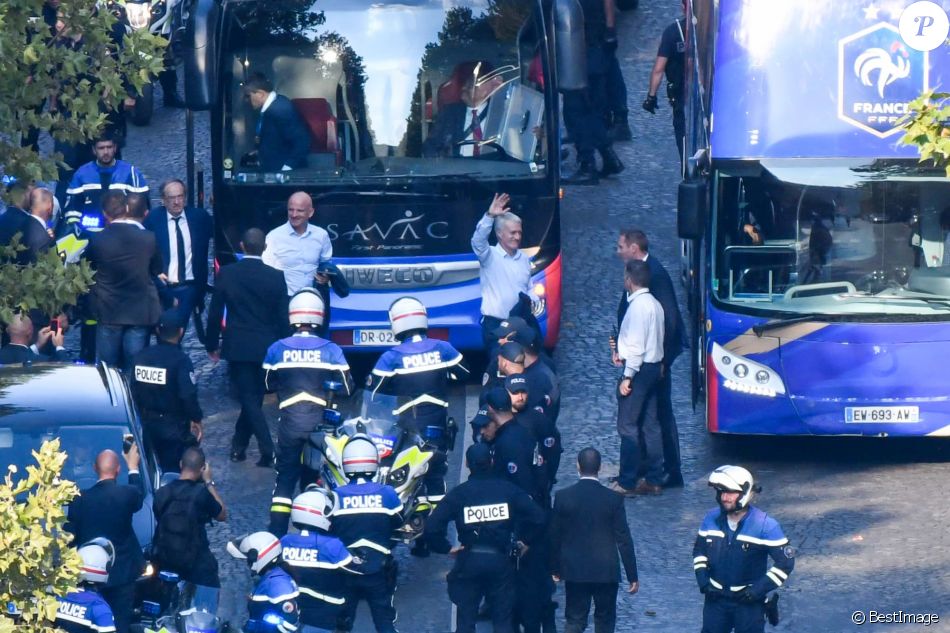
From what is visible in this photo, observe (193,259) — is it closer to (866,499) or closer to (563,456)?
(563,456)

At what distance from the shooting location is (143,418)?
1166cm

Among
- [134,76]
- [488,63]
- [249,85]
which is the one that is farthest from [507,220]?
[134,76]

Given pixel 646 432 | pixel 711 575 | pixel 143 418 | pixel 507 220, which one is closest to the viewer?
pixel 711 575

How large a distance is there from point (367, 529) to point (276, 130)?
5266mm

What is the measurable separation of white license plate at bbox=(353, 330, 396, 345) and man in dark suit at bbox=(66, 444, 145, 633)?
489 cm

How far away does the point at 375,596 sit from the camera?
388 inches

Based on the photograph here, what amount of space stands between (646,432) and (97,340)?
166 inches

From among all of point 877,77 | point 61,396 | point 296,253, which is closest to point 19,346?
point 61,396

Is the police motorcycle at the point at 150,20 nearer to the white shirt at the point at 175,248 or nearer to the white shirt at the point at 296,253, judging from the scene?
the white shirt at the point at 175,248

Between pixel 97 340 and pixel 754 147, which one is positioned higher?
pixel 754 147

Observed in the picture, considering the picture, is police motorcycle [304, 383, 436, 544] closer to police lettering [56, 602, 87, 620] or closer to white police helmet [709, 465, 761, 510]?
white police helmet [709, 465, 761, 510]

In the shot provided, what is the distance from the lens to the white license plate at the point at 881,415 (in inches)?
502

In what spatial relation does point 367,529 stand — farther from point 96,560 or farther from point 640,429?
point 640,429

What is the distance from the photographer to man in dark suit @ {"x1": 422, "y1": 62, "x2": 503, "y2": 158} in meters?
14.2
